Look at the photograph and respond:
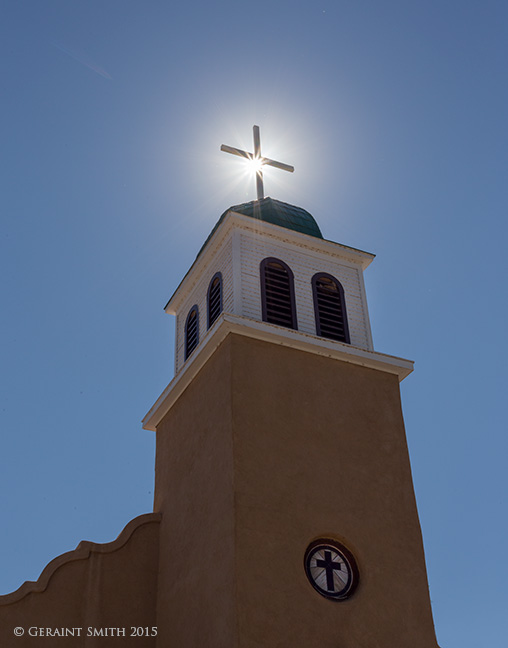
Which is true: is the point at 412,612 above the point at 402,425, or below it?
below

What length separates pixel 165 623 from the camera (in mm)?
13273

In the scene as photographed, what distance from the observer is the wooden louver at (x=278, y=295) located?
15156mm

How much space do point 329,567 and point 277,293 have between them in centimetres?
524

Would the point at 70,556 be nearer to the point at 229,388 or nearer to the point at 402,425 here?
the point at 229,388

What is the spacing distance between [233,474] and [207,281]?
543 centimetres

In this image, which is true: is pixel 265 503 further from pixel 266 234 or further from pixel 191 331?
pixel 266 234

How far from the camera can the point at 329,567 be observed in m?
12.4

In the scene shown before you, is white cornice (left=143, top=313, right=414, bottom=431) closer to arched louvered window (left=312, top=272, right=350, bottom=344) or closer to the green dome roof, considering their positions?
arched louvered window (left=312, top=272, right=350, bottom=344)

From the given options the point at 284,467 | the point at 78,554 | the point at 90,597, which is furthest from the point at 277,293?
the point at 90,597

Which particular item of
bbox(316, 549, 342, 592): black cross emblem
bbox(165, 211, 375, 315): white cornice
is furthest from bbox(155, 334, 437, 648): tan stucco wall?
bbox(165, 211, 375, 315): white cornice

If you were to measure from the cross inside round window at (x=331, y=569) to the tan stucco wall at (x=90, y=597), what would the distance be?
3.06 meters

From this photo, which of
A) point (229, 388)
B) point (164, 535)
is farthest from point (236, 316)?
point (164, 535)

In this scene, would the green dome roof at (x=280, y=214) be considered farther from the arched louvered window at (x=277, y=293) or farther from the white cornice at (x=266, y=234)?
the arched louvered window at (x=277, y=293)

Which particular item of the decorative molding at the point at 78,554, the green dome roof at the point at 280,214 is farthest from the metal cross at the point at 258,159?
the decorative molding at the point at 78,554
